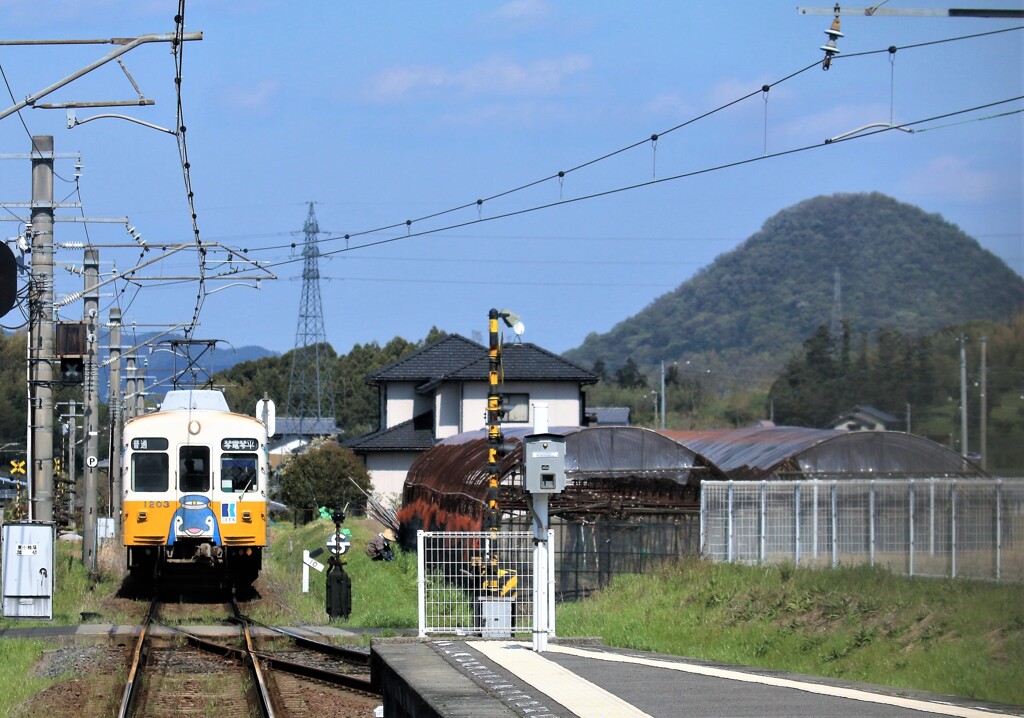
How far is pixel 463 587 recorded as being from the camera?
582 inches

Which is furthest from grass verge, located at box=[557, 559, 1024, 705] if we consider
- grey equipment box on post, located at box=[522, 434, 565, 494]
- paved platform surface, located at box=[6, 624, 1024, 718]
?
grey equipment box on post, located at box=[522, 434, 565, 494]

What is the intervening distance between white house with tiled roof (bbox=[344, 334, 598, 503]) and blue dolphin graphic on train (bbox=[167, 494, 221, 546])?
81.5ft

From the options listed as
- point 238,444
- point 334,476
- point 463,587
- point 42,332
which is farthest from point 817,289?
point 463,587

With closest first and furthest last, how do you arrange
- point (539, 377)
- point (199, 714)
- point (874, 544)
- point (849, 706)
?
1. point (849, 706)
2. point (199, 714)
3. point (874, 544)
4. point (539, 377)

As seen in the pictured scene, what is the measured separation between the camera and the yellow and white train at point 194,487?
21.4 m

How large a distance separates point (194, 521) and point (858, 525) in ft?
34.1

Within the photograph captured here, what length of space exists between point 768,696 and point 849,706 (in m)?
0.66

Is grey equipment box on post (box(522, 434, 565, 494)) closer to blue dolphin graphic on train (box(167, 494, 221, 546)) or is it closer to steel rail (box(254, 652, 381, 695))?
steel rail (box(254, 652, 381, 695))

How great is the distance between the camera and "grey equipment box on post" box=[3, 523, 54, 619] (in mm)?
17422

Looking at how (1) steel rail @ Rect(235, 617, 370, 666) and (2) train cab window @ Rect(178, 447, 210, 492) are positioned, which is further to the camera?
(2) train cab window @ Rect(178, 447, 210, 492)

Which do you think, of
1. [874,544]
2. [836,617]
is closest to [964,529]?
[836,617]

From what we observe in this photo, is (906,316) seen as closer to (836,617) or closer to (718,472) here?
(836,617)

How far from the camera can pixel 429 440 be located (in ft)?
167

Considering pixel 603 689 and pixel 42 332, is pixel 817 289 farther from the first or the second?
pixel 603 689
